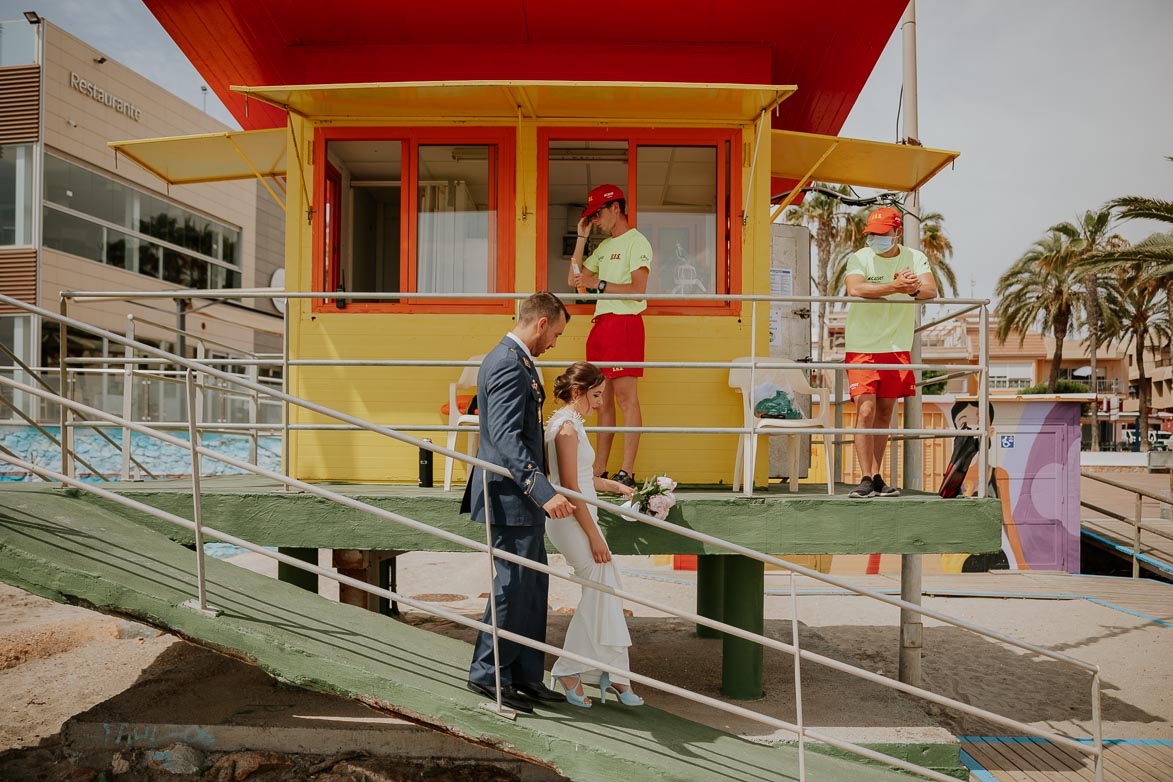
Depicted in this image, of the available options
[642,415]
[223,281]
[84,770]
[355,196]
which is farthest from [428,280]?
[223,281]

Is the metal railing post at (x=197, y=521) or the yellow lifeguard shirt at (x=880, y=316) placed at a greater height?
the yellow lifeguard shirt at (x=880, y=316)

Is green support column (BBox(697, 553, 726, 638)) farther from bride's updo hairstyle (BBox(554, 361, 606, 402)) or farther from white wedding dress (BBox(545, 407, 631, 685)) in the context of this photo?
bride's updo hairstyle (BBox(554, 361, 606, 402))

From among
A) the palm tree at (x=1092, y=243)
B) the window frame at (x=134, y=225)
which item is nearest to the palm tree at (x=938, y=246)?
the palm tree at (x=1092, y=243)

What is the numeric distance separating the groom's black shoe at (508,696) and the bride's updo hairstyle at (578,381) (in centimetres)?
153

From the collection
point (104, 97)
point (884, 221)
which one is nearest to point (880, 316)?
point (884, 221)

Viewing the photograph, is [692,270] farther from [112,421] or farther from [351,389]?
[112,421]

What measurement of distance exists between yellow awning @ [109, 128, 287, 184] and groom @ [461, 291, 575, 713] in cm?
407

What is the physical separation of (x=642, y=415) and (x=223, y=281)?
20551 mm

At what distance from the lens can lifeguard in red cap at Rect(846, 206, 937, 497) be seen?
6.07 metres

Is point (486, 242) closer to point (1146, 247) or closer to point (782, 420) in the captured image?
point (782, 420)

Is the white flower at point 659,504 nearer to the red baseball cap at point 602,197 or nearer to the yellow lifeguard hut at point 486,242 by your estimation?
the yellow lifeguard hut at point 486,242

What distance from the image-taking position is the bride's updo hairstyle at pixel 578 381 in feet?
15.2

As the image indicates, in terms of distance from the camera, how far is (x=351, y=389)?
6914mm

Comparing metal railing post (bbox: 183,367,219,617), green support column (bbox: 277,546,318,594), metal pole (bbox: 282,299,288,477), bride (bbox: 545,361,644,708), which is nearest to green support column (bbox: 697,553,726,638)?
green support column (bbox: 277,546,318,594)
